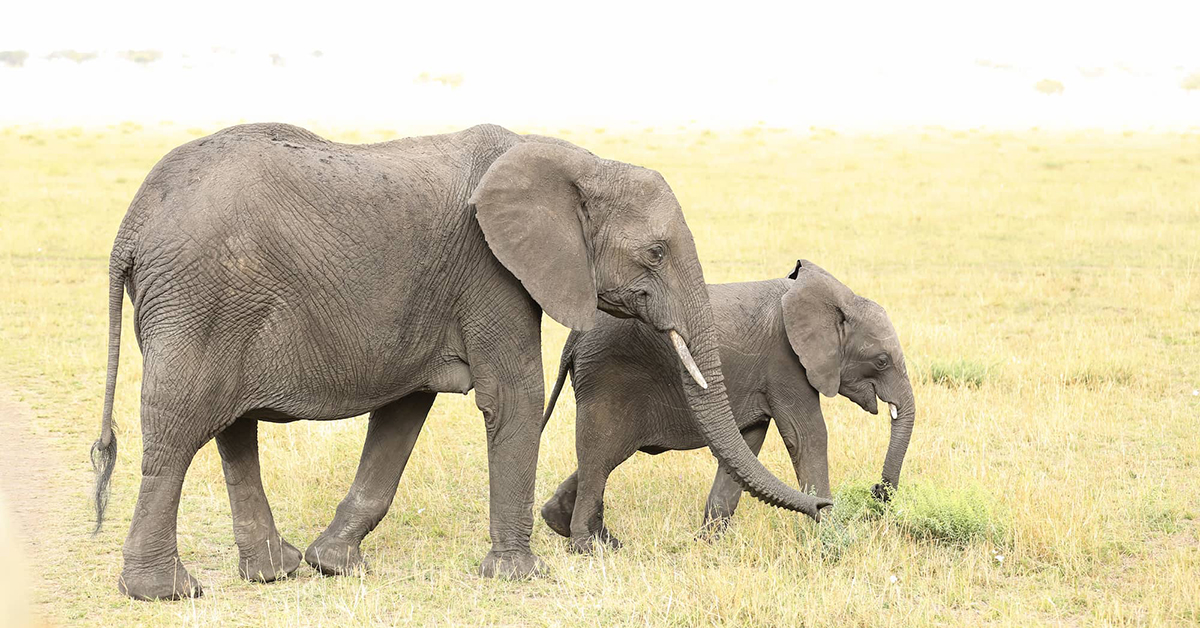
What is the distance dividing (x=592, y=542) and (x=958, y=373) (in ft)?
17.3

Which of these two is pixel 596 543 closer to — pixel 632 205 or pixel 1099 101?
pixel 632 205

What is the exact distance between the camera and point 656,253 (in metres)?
6.59

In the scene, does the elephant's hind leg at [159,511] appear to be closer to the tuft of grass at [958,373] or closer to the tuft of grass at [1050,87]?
the tuft of grass at [958,373]

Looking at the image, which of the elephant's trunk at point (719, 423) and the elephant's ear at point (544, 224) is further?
the elephant's trunk at point (719, 423)

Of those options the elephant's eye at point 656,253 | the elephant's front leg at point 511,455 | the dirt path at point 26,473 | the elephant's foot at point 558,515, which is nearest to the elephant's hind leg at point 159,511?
the dirt path at point 26,473

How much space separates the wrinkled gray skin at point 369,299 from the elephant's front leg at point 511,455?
12 mm

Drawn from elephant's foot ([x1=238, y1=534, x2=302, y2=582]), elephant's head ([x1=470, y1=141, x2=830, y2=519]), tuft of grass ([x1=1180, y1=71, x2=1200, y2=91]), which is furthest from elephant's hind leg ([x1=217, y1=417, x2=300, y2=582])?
tuft of grass ([x1=1180, y1=71, x2=1200, y2=91])

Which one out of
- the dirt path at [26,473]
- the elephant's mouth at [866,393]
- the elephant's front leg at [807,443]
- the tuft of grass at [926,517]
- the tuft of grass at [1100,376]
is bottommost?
the dirt path at [26,473]

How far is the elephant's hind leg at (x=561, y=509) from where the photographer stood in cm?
761

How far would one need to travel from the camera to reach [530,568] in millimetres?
6797

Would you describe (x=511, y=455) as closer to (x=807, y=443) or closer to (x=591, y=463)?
(x=591, y=463)

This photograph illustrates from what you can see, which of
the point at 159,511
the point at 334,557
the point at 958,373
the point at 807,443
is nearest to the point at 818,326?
the point at 807,443

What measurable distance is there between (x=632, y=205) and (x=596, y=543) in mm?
1947

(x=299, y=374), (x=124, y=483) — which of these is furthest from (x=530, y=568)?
(x=124, y=483)
